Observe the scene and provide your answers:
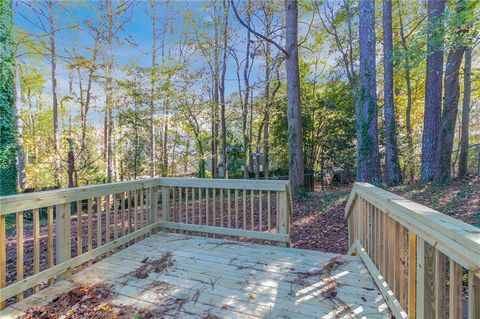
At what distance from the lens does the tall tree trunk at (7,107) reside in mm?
6387

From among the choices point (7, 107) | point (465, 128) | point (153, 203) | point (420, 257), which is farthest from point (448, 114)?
point (7, 107)

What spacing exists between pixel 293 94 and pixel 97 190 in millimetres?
5195

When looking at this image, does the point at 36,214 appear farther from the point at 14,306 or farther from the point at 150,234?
the point at 150,234

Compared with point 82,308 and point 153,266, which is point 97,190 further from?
point 82,308

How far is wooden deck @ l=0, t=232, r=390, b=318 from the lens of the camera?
6.64 feet

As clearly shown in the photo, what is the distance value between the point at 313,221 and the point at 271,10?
29.2 feet

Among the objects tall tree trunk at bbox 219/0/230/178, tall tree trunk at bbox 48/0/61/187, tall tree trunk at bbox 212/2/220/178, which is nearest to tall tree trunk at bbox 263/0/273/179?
tall tree trunk at bbox 219/0/230/178

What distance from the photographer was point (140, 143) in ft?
35.1

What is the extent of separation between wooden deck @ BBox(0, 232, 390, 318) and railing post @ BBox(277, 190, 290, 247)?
0.23 metres

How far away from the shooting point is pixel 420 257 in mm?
1428

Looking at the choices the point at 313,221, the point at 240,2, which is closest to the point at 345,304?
the point at 313,221

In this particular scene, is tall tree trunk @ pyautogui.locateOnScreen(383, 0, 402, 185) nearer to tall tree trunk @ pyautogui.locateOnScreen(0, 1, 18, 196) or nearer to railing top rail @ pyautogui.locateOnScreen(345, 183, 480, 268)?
railing top rail @ pyautogui.locateOnScreen(345, 183, 480, 268)

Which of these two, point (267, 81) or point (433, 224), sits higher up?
point (267, 81)

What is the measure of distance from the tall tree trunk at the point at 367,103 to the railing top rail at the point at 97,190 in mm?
3877
